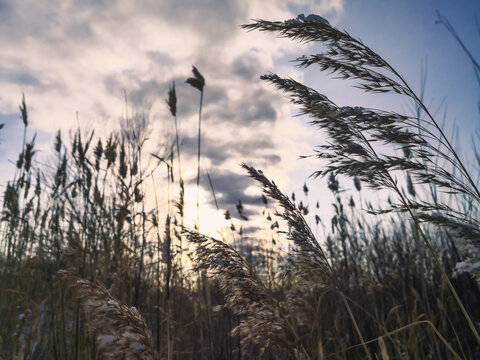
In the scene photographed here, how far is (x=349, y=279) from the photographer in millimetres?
4625

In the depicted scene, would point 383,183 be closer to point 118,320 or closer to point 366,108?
point 366,108

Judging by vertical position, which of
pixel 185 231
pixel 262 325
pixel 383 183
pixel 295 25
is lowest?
pixel 262 325

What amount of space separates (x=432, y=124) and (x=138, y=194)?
2.83 metres

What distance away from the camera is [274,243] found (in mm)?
6457

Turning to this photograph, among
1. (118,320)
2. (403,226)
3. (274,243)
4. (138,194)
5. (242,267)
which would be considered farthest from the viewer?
(403,226)

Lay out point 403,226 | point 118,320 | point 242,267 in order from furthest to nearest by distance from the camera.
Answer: point 403,226 → point 242,267 → point 118,320

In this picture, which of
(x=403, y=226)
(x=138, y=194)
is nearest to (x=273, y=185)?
(x=138, y=194)

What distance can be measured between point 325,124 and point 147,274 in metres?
5.07

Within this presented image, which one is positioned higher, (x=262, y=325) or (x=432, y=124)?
(x=432, y=124)

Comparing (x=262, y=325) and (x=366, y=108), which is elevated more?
(x=366, y=108)

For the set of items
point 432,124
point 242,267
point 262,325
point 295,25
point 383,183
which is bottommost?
point 262,325

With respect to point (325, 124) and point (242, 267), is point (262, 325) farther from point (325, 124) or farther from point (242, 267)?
point (325, 124)

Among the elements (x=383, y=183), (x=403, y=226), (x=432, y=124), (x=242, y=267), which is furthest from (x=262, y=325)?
(x=403, y=226)

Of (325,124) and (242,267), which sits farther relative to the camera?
(325,124)
